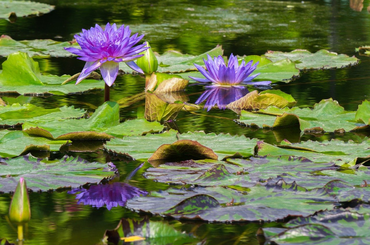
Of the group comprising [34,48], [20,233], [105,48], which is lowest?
[34,48]

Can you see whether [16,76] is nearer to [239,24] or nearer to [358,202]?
[358,202]

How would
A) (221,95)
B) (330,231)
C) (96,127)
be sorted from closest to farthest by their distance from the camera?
(330,231) < (96,127) < (221,95)

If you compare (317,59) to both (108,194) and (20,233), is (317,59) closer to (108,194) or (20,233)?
(108,194)

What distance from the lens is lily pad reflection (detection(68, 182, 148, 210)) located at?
136 centimetres

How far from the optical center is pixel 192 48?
4.25 m

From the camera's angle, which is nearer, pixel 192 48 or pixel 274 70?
pixel 274 70

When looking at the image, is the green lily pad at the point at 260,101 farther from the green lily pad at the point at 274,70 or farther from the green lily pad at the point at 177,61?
the green lily pad at the point at 177,61

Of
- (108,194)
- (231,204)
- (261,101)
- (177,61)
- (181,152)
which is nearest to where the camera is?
(231,204)

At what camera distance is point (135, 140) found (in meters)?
1.86

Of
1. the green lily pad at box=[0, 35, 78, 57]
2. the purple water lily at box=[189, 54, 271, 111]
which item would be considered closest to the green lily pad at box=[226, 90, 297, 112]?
the purple water lily at box=[189, 54, 271, 111]

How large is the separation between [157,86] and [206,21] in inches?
127

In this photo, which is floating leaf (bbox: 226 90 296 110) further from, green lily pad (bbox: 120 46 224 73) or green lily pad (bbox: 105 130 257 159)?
green lily pad (bbox: 120 46 224 73)

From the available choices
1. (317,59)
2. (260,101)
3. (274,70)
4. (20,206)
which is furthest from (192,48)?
(20,206)

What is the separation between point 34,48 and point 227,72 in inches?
65.3
